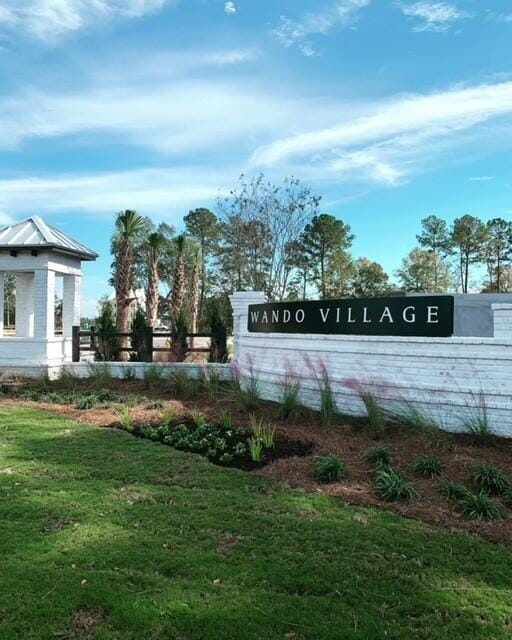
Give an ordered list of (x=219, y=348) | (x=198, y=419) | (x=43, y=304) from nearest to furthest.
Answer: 1. (x=198, y=419)
2. (x=43, y=304)
3. (x=219, y=348)

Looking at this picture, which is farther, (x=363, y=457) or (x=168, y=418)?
(x=168, y=418)

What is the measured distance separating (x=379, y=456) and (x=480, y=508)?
1391 mm

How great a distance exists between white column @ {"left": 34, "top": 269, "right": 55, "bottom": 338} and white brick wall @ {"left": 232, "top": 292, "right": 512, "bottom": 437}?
6.35 meters

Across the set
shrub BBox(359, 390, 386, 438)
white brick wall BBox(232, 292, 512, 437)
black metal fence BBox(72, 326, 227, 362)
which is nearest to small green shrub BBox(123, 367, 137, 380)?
black metal fence BBox(72, 326, 227, 362)

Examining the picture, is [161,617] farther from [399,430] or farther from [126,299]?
[126,299]

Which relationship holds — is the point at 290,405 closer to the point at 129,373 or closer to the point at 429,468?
the point at 429,468

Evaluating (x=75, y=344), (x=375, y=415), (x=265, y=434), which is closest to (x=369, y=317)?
(x=375, y=415)

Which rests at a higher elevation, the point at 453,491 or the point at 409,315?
the point at 409,315

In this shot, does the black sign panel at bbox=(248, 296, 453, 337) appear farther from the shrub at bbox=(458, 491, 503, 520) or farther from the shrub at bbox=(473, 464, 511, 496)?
the shrub at bbox=(458, 491, 503, 520)

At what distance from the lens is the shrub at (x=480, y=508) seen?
4.33 meters

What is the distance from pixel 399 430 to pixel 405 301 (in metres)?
1.85

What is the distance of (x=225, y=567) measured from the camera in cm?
338

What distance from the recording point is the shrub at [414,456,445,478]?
526 centimetres

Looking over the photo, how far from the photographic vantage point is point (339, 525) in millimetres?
4098
